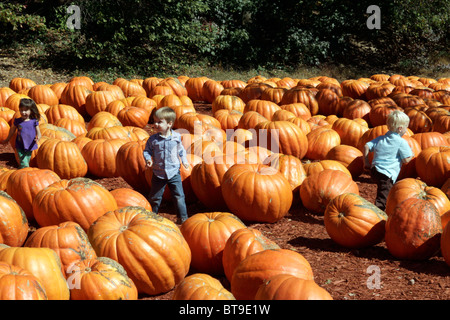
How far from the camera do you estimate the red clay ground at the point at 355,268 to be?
359 cm

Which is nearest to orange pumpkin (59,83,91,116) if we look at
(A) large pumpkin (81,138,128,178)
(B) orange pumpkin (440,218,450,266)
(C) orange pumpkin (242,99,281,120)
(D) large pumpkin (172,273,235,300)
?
(C) orange pumpkin (242,99,281,120)

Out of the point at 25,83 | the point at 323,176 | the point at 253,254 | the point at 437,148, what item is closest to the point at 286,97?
the point at 437,148

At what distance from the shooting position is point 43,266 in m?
3.15

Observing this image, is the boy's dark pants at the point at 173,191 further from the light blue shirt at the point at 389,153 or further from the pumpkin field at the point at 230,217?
the light blue shirt at the point at 389,153

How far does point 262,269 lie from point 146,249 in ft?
2.99

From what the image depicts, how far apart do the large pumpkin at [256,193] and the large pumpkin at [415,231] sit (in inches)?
48.7

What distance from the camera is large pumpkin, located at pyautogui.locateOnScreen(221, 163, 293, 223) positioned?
5.01 meters

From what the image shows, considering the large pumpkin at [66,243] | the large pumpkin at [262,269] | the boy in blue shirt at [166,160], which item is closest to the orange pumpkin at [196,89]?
the boy in blue shirt at [166,160]

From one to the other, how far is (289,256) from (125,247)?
123 cm

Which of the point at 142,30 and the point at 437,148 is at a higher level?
the point at 142,30

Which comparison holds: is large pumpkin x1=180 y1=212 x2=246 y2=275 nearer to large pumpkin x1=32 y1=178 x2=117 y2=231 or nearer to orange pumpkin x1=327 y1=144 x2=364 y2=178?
large pumpkin x1=32 y1=178 x2=117 y2=231

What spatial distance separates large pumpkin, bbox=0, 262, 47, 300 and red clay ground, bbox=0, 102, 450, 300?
109cm

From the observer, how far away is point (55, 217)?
4.51 m

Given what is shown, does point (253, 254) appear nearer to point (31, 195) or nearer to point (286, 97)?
point (31, 195)
